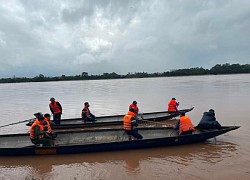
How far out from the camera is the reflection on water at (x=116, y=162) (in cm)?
791

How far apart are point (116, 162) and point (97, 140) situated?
6.46ft

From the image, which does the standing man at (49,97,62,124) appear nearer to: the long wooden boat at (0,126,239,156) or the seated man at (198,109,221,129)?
the long wooden boat at (0,126,239,156)

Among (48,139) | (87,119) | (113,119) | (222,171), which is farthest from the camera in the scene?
(113,119)

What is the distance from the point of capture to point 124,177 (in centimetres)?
751

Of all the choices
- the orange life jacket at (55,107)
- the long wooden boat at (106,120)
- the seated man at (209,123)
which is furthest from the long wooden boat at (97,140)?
the orange life jacket at (55,107)

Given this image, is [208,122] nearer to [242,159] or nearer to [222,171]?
[242,159]

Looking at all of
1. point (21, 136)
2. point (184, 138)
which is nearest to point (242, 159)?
point (184, 138)

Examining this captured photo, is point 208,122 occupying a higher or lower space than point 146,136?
higher

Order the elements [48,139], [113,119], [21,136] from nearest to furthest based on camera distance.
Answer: [48,139]
[21,136]
[113,119]

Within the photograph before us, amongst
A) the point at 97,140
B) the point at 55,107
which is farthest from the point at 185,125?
the point at 55,107

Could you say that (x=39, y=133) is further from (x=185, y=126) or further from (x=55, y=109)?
(x=185, y=126)

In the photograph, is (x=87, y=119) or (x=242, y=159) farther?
(x=87, y=119)

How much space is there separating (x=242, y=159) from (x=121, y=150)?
13.7ft

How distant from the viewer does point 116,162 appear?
8.66 metres
